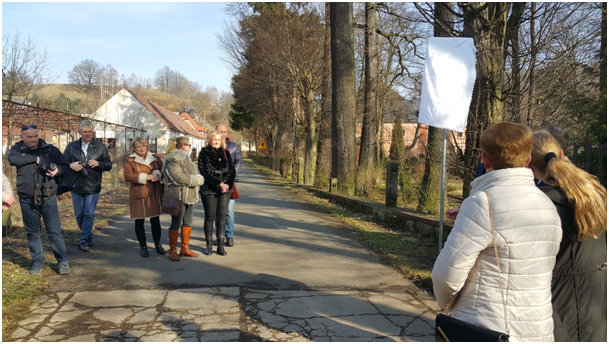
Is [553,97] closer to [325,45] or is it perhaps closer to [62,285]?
[62,285]

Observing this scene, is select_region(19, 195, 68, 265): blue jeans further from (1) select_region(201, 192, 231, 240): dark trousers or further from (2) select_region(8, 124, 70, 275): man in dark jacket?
(1) select_region(201, 192, 231, 240): dark trousers

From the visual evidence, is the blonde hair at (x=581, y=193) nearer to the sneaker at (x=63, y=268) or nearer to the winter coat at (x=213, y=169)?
the winter coat at (x=213, y=169)

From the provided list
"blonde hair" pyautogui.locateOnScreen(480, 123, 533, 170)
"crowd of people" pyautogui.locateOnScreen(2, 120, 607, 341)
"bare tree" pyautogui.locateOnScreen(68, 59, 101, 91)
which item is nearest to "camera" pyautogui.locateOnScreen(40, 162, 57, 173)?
"crowd of people" pyautogui.locateOnScreen(2, 120, 607, 341)

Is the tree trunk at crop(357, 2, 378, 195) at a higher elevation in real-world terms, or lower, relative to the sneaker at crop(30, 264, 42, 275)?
higher

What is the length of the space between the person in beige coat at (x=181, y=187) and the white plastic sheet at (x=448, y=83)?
126 inches

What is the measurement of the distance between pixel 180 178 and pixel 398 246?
3481 millimetres

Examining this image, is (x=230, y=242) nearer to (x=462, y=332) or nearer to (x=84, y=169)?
(x=84, y=169)

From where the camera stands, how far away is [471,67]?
526cm

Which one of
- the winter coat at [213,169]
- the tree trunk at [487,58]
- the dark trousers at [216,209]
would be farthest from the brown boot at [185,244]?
the tree trunk at [487,58]

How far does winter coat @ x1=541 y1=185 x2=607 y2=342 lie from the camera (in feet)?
8.02

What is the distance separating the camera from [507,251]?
2.13 meters

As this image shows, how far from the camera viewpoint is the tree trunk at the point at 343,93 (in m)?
15.8

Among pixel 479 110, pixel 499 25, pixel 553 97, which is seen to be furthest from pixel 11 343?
pixel 553 97

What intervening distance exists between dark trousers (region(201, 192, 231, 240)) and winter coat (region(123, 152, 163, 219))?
671mm
